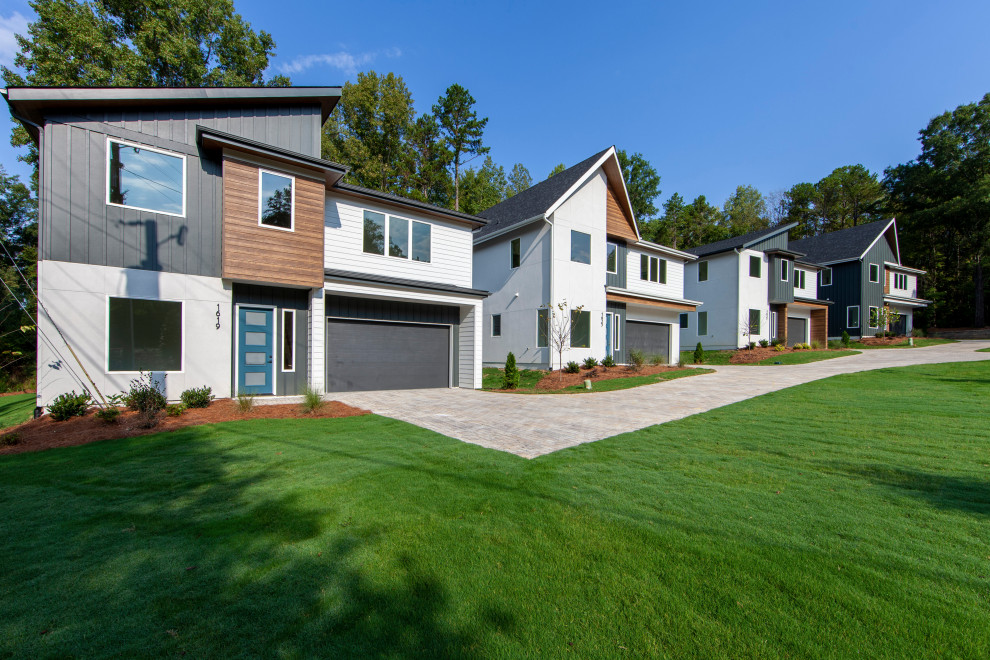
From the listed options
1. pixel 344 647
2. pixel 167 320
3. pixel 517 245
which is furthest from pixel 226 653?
pixel 517 245

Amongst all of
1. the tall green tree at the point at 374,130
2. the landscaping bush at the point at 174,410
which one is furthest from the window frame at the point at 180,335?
the tall green tree at the point at 374,130

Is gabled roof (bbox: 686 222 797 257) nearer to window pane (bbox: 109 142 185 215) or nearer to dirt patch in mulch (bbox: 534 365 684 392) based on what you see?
dirt patch in mulch (bbox: 534 365 684 392)

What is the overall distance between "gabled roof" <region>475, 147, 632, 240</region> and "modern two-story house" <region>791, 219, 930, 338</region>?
2028 centimetres

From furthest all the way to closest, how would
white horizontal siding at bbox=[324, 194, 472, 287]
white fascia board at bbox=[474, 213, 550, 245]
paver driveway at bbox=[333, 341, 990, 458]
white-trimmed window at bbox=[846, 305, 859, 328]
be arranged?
white-trimmed window at bbox=[846, 305, 859, 328] < white fascia board at bbox=[474, 213, 550, 245] < white horizontal siding at bbox=[324, 194, 472, 287] < paver driveway at bbox=[333, 341, 990, 458]

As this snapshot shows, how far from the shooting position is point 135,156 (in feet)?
28.8

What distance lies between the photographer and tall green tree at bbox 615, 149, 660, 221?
130ft

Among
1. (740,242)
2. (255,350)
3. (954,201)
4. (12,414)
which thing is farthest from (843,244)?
(12,414)

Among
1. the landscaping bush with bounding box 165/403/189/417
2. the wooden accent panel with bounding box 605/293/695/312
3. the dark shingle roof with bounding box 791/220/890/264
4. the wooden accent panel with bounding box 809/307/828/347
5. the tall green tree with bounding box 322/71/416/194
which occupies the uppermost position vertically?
the tall green tree with bounding box 322/71/416/194

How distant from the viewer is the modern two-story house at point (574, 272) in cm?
1596

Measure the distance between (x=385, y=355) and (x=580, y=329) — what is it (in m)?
7.89

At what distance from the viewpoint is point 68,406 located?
734 cm

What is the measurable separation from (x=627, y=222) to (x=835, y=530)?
1803 centimetres

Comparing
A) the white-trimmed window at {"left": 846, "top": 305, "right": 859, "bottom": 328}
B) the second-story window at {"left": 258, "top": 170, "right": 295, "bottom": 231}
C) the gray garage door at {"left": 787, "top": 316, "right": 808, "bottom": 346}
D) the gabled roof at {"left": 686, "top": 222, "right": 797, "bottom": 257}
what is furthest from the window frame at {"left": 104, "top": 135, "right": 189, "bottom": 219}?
the white-trimmed window at {"left": 846, "top": 305, "right": 859, "bottom": 328}

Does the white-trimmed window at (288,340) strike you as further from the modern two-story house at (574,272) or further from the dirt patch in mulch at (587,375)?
the modern two-story house at (574,272)
